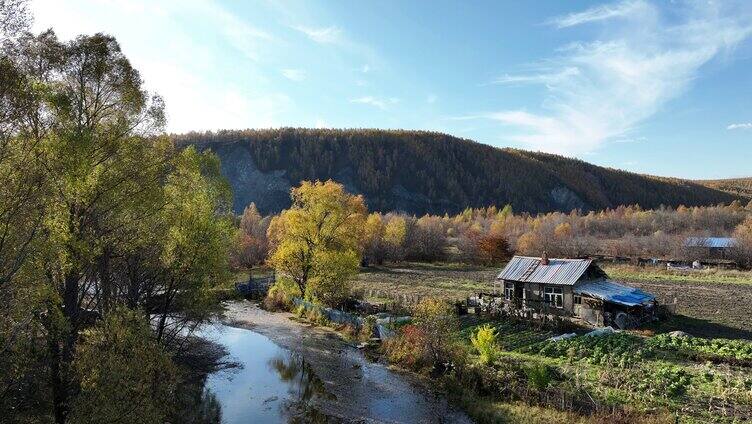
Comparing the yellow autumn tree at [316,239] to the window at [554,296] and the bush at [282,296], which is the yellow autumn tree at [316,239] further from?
A: the window at [554,296]

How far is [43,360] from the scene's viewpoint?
16328 mm

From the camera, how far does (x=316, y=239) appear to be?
44.5m

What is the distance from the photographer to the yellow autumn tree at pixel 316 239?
43.2 m

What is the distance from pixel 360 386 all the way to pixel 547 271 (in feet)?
73.4

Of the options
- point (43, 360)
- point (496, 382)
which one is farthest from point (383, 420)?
point (43, 360)

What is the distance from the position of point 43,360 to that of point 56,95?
8508 mm

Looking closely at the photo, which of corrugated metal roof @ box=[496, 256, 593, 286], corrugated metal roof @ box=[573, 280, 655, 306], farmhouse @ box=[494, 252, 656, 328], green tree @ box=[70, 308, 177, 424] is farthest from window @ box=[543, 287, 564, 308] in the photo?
green tree @ box=[70, 308, 177, 424]

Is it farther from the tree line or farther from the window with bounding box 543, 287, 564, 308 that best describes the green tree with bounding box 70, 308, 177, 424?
the tree line

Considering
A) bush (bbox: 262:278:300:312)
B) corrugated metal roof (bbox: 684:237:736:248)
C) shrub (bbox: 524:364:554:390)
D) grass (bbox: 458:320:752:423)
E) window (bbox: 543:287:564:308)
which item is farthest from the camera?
corrugated metal roof (bbox: 684:237:736:248)

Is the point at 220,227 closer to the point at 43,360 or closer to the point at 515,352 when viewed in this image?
the point at 43,360

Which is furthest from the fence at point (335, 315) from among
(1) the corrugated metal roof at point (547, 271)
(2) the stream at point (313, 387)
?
(1) the corrugated metal roof at point (547, 271)

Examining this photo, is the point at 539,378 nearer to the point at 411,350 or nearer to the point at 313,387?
the point at 411,350

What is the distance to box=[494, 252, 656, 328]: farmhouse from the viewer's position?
124ft

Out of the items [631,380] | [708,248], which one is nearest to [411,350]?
[631,380]
